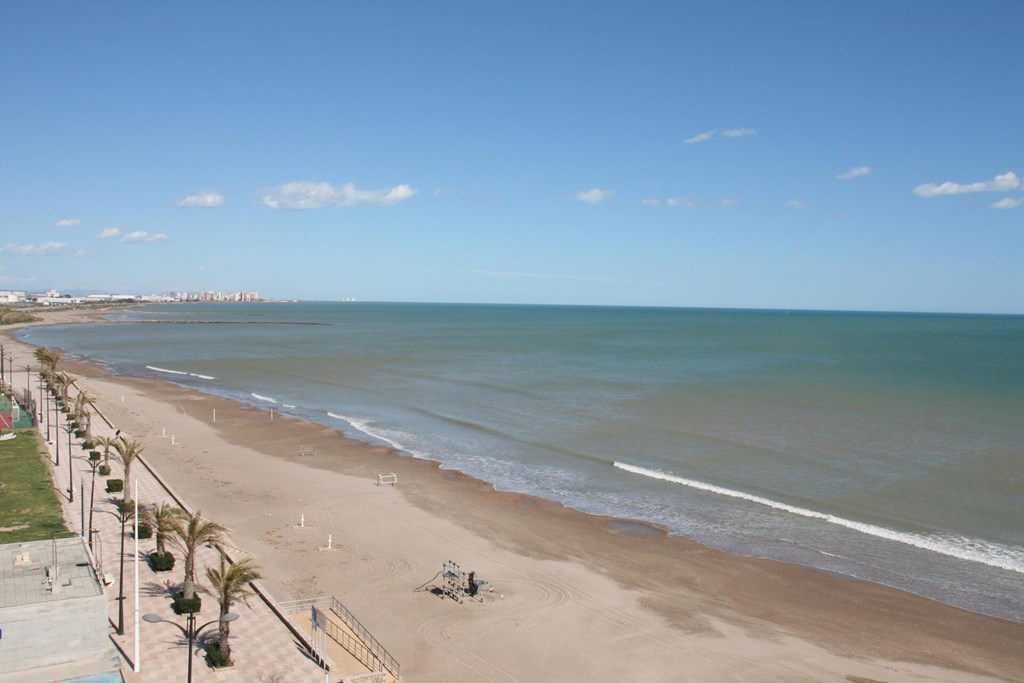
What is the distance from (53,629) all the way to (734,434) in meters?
42.8

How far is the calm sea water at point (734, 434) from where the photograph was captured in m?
31.4

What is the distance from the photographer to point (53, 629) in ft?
58.0

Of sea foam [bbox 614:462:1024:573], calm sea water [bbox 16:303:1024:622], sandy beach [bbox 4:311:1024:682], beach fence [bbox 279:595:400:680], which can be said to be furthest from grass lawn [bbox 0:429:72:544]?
sea foam [bbox 614:462:1024:573]

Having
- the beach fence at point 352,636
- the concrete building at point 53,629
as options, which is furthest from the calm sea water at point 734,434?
the concrete building at point 53,629

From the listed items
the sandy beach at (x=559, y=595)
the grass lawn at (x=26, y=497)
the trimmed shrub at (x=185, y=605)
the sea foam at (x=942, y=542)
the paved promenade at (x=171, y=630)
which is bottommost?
the sandy beach at (x=559, y=595)

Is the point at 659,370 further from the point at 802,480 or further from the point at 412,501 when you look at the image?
the point at 412,501

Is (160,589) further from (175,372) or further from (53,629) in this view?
(175,372)

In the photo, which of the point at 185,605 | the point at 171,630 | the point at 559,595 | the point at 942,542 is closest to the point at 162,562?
the point at 185,605

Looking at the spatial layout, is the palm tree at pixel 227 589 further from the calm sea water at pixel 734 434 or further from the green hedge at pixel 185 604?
the calm sea water at pixel 734 434

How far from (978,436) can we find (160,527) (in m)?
51.4

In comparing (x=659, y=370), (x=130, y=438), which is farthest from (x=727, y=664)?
(x=659, y=370)

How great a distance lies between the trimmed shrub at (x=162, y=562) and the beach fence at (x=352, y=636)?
439 cm

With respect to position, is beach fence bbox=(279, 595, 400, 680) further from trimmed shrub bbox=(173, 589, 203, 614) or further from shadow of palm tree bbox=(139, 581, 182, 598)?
shadow of palm tree bbox=(139, 581, 182, 598)

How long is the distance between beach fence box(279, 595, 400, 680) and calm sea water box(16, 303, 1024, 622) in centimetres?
1504
